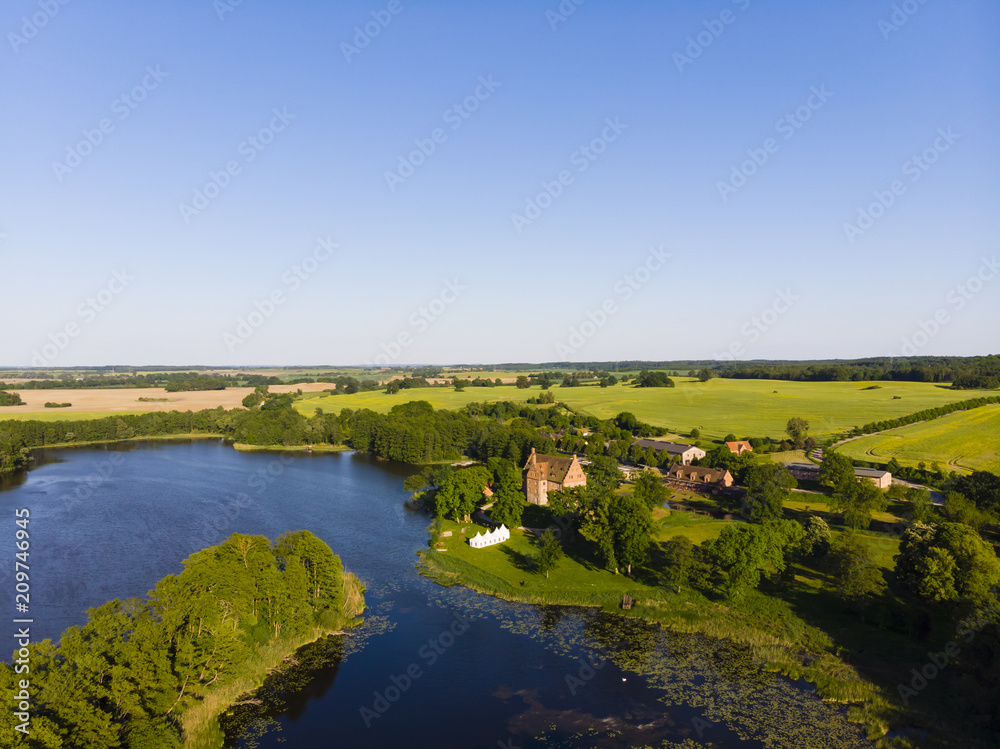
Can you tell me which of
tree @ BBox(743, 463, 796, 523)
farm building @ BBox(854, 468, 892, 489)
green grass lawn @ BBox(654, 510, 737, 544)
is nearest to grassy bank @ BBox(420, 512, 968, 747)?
green grass lawn @ BBox(654, 510, 737, 544)

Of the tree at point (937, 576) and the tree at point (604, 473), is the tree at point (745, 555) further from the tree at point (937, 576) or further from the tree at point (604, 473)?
the tree at point (604, 473)

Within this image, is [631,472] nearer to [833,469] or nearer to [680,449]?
[680,449]

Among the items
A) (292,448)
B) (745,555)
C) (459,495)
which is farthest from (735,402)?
(292,448)

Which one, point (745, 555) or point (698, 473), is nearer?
point (745, 555)

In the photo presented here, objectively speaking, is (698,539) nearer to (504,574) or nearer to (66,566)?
(504,574)

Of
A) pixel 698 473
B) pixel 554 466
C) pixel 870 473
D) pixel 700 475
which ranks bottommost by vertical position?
pixel 700 475

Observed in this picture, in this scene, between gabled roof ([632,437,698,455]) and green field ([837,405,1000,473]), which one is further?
gabled roof ([632,437,698,455])

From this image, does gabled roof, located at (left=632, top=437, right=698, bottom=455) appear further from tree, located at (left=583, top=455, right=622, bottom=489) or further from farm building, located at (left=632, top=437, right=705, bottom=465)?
tree, located at (left=583, top=455, right=622, bottom=489)

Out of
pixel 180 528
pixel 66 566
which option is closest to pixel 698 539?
pixel 180 528
